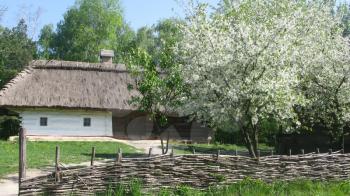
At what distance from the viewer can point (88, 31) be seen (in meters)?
45.3

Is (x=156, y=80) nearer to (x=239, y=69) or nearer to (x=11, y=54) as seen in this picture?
(x=239, y=69)

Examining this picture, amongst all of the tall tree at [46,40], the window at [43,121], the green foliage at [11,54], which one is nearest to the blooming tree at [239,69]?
the window at [43,121]

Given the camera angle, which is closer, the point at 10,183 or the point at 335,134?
the point at 10,183

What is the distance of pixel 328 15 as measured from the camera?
1969 centimetres

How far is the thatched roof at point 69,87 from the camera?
25828mm

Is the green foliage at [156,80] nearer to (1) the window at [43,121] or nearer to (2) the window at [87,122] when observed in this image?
(2) the window at [87,122]

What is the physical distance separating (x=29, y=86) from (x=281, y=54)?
57.9ft

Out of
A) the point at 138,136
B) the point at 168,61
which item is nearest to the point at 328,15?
the point at 168,61

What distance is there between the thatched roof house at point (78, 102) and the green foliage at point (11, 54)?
6.05 m

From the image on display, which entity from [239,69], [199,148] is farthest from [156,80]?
[199,148]

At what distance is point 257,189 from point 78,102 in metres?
17.8

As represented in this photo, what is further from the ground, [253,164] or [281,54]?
[281,54]

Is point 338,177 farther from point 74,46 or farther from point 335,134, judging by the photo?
point 74,46

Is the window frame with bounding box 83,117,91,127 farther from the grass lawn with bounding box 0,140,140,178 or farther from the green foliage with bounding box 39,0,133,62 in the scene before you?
the green foliage with bounding box 39,0,133,62
